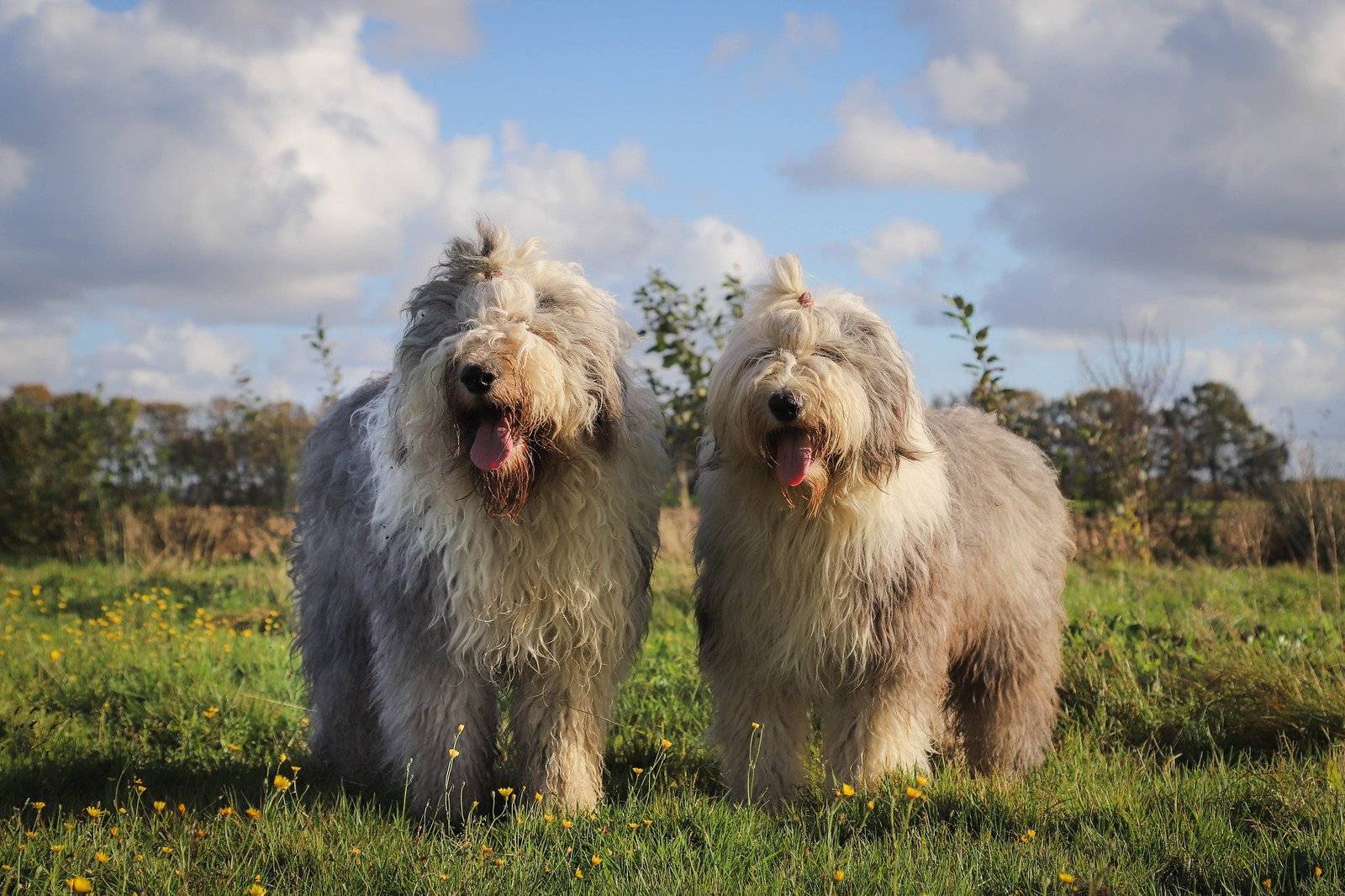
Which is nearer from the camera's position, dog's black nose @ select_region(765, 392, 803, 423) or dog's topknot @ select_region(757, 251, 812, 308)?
dog's black nose @ select_region(765, 392, 803, 423)

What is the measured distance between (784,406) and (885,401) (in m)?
0.48

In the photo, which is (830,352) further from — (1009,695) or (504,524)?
(1009,695)

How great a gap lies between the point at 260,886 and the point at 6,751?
9.86ft

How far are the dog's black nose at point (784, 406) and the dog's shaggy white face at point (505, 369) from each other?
1.90 feet

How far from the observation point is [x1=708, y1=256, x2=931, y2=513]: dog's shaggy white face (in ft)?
14.1

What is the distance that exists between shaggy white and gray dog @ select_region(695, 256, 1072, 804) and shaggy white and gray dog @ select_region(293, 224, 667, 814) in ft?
1.24

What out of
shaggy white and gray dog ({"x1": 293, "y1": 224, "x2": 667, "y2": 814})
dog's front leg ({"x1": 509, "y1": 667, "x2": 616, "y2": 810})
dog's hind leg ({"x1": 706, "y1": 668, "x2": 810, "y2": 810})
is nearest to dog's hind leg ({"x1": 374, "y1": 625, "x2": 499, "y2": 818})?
shaggy white and gray dog ({"x1": 293, "y1": 224, "x2": 667, "y2": 814})

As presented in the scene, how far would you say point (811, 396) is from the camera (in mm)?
4266

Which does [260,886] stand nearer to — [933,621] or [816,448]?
[816,448]

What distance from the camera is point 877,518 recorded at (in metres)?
4.59

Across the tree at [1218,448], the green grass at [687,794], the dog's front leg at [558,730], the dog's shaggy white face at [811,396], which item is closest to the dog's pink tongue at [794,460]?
the dog's shaggy white face at [811,396]

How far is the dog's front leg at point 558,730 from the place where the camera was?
4695 mm

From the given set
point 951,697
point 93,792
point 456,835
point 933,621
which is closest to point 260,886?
point 456,835

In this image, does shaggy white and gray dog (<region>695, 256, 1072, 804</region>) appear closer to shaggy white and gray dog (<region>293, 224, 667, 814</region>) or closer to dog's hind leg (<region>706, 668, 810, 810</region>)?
dog's hind leg (<region>706, 668, 810, 810</region>)
